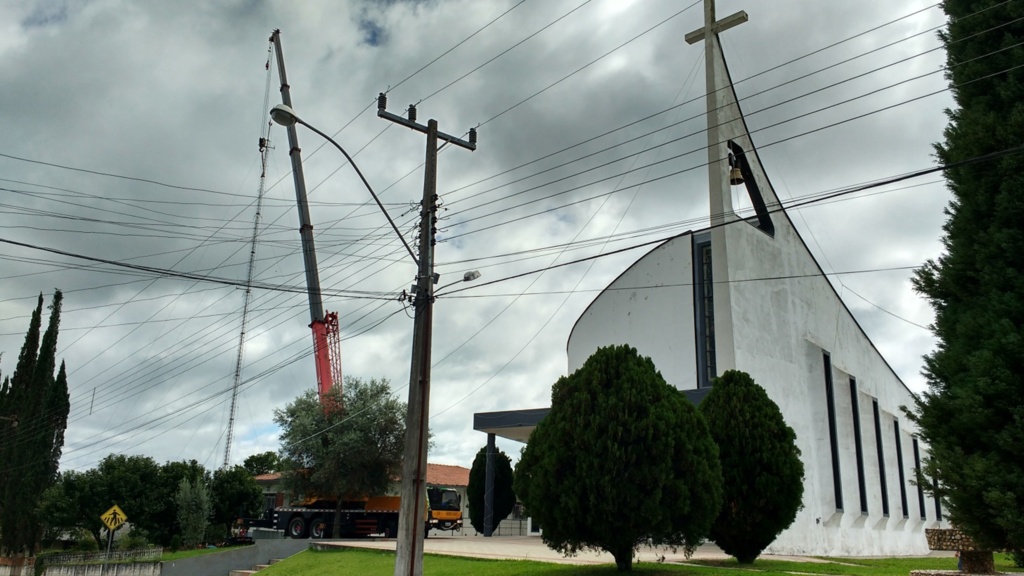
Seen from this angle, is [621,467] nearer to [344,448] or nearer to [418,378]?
[418,378]

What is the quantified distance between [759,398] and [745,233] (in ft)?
33.3

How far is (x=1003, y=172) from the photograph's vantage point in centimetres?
825

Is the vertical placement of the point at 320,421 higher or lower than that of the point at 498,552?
higher

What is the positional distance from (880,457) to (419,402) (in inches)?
1054

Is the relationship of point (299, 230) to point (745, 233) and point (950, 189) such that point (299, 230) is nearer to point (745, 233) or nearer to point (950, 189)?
point (745, 233)

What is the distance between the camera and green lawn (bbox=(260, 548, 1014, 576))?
515 inches

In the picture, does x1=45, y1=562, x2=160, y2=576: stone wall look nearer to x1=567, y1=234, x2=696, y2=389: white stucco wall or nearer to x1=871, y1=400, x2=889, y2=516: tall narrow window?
x1=567, y1=234, x2=696, y2=389: white stucco wall

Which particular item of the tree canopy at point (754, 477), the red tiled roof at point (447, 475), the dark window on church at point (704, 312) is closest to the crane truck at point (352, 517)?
the dark window on church at point (704, 312)

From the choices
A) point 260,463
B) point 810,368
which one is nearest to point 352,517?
point 810,368

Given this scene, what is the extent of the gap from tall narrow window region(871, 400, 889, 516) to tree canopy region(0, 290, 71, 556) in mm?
37177

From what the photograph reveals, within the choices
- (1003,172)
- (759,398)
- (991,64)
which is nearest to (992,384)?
(1003,172)

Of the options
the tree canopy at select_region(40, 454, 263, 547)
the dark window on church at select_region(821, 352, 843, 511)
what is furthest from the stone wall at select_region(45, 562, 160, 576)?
the dark window on church at select_region(821, 352, 843, 511)

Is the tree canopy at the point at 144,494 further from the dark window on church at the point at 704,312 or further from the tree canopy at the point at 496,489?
the dark window on church at the point at 704,312

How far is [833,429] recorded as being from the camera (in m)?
26.8
